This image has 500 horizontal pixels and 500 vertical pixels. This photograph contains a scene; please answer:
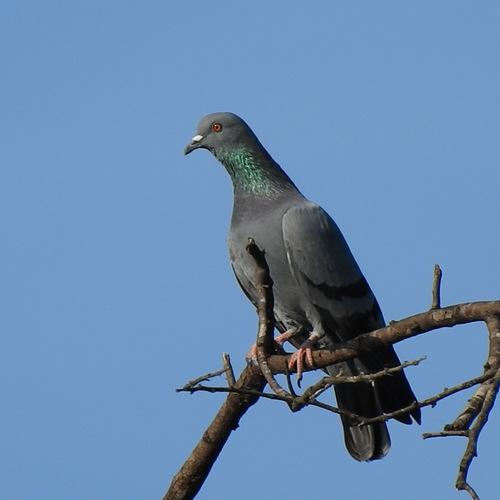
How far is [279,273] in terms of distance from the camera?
9367 mm

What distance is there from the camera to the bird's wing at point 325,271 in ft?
30.1

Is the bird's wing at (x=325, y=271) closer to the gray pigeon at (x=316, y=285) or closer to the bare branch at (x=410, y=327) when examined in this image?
the gray pigeon at (x=316, y=285)

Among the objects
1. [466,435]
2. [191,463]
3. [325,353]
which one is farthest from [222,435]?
[466,435]

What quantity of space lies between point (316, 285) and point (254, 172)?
144cm

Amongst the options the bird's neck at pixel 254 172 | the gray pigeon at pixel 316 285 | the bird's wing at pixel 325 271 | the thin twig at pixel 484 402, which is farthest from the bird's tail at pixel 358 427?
the thin twig at pixel 484 402

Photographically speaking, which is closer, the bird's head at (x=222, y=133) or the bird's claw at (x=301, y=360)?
the bird's claw at (x=301, y=360)

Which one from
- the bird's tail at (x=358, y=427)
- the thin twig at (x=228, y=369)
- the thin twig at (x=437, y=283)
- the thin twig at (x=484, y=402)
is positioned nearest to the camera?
the thin twig at (x=484, y=402)

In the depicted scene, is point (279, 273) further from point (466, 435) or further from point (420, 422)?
point (466, 435)

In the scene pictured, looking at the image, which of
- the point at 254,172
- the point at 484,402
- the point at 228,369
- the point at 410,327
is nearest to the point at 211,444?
the point at 228,369

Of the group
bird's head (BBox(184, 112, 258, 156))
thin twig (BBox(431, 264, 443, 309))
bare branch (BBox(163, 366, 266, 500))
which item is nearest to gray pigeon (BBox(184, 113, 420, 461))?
bird's head (BBox(184, 112, 258, 156))

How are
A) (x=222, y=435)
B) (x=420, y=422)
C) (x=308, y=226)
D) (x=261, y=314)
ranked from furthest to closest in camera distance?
(x=308, y=226) → (x=420, y=422) → (x=222, y=435) → (x=261, y=314)

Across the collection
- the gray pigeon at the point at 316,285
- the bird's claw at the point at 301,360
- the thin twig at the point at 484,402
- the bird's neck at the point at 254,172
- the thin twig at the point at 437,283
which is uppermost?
the bird's neck at the point at 254,172

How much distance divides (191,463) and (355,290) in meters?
2.45

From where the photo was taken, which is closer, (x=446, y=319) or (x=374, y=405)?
(x=446, y=319)
